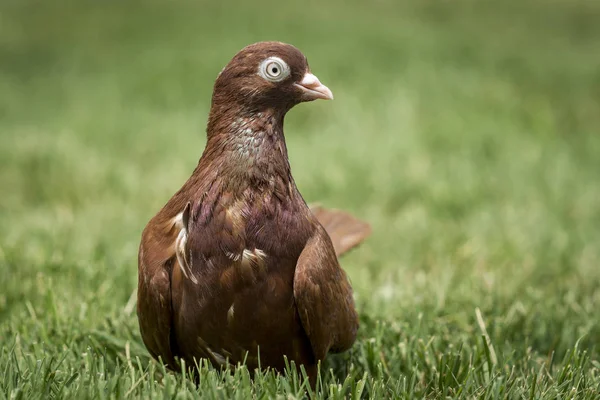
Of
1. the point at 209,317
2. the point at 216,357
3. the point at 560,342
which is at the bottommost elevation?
the point at 560,342

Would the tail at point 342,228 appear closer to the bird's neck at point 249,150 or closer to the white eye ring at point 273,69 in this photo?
the bird's neck at point 249,150

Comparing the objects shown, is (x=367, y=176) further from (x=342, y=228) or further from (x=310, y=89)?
(x=310, y=89)

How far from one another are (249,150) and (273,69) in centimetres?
28

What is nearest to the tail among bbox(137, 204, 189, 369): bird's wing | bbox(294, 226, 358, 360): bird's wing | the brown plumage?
bbox(294, 226, 358, 360): bird's wing

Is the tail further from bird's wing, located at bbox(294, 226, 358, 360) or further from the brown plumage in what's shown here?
the brown plumage

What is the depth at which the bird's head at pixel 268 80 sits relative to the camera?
2746 millimetres

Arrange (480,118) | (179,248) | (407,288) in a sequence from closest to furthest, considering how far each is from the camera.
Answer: (179,248)
(407,288)
(480,118)

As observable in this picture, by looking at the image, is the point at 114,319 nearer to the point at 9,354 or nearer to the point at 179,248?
the point at 9,354

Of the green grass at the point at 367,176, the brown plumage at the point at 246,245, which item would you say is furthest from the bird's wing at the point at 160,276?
the green grass at the point at 367,176

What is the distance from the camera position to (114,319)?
12.0ft

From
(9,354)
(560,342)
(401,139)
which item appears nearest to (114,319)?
(9,354)

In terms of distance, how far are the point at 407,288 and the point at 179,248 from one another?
74.9 inches

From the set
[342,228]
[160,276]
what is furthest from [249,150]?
[342,228]

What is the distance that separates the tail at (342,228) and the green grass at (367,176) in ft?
1.26
